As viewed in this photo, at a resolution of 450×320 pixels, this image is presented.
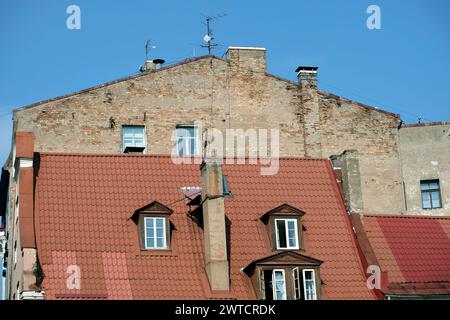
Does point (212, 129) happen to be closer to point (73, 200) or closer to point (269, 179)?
point (269, 179)

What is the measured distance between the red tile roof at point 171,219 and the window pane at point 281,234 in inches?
21.1

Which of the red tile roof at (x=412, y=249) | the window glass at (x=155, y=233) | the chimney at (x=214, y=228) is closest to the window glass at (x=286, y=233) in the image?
the chimney at (x=214, y=228)

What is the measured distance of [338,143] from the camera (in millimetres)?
49219

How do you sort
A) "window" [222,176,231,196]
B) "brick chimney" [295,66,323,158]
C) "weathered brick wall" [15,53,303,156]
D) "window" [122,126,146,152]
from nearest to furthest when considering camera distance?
"window" [222,176,231,196], "weathered brick wall" [15,53,303,156], "window" [122,126,146,152], "brick chimney" [295,66,323,158]

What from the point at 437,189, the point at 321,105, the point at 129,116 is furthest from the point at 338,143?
the point at 129,116

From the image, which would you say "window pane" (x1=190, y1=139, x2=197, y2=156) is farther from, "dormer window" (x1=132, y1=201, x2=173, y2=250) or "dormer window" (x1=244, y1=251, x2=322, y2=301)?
"dormer window" (x1=244, y1=251, x2=322, y2=301)

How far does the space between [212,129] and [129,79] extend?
3914 mm

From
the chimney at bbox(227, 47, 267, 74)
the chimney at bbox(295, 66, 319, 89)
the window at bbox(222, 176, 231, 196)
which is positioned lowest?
the window at bbox(222, 176, 231, 196)

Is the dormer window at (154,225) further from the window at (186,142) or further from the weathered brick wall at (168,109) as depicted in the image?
the window at (186,142)

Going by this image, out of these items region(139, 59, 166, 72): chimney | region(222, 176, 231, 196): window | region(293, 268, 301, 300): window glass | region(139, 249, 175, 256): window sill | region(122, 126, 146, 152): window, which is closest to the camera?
region(293, 268, 301, 300): window glass

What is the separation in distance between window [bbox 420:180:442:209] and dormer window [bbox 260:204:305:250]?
459 inches

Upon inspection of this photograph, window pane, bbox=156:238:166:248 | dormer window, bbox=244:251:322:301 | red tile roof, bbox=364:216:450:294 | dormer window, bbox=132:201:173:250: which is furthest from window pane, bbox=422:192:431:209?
window pane, bbox=156:238:166:248

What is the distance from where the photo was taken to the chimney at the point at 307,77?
49531mm

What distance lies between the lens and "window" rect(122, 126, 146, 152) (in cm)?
4753
